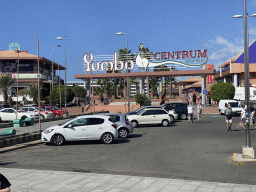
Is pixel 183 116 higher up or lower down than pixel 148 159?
higher up

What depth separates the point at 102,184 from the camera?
796 centimetres

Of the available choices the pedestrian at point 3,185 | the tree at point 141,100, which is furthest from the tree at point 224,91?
the pedestrian at point 3,185

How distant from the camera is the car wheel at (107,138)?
16.1 m

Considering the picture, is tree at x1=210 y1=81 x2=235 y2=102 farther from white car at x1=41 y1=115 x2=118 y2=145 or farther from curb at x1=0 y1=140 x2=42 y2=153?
curb at x1=0 y1=140 x2=42 y2=153

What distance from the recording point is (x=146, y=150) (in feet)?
45.3

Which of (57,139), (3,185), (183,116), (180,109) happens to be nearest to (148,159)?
(57,139)

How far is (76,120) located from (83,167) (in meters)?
6.04

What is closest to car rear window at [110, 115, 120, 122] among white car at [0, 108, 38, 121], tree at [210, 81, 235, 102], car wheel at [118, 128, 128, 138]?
car wheel at [118, 128, 128, 138]

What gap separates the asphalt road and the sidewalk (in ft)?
2.61

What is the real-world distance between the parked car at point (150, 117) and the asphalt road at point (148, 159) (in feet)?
27.6

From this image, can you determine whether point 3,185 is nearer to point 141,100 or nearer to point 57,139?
point 57,139

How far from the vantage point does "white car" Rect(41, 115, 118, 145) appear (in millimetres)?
15969

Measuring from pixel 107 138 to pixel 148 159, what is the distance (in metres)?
4.83

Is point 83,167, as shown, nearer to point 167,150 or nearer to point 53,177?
point 53,177
